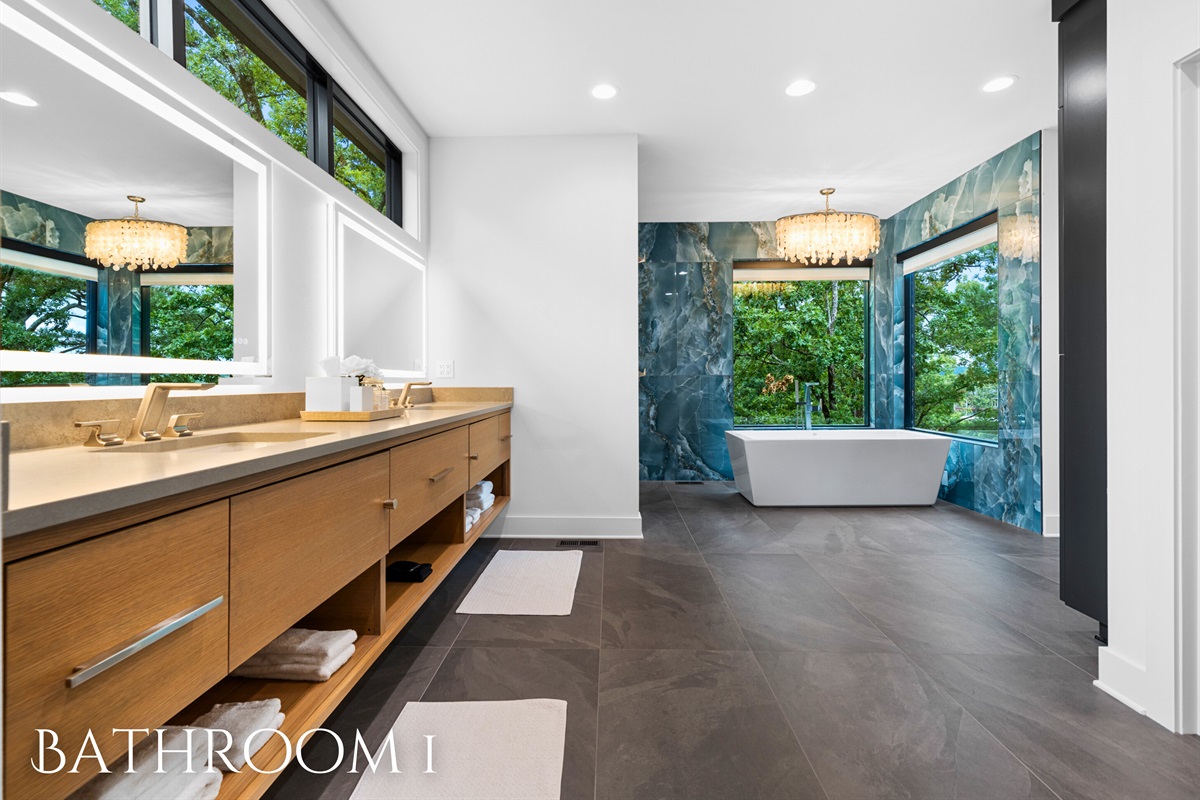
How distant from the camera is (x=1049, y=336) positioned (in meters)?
3.39

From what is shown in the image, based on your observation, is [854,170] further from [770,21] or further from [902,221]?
[770,21]

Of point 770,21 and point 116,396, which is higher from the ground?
point 770,21

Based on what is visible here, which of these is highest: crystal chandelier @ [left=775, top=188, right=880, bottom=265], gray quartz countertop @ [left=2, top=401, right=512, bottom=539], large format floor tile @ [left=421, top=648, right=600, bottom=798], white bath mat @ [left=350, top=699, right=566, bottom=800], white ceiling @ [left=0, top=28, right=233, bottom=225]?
crystal chandelier @ [left=775, top=188, right=880, bottom=265]

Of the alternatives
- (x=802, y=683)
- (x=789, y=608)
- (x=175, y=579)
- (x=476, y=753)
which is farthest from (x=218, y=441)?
(x=789, y=608)

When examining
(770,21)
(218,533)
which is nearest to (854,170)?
(770,21)

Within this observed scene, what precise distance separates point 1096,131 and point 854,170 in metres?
2.32

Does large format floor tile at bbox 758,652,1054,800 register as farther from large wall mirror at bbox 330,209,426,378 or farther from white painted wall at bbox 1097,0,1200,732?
large wall mirror at bbox 330,209,426,378

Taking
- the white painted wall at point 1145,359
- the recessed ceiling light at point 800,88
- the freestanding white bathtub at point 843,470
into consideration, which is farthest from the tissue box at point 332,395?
the freestanding white bathtub at point 843,470

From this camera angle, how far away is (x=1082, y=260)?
1.90 metres

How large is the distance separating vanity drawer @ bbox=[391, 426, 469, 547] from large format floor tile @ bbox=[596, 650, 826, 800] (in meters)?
0.77

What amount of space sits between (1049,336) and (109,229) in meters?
4.34

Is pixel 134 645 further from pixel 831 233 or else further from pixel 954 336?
pixel 954 336

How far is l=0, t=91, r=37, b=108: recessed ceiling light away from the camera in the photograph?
113 cm

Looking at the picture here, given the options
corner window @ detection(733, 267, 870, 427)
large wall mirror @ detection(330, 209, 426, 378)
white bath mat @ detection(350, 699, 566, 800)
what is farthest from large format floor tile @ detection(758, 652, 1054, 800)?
corner window @ detection(733, 267, 870, 427)
